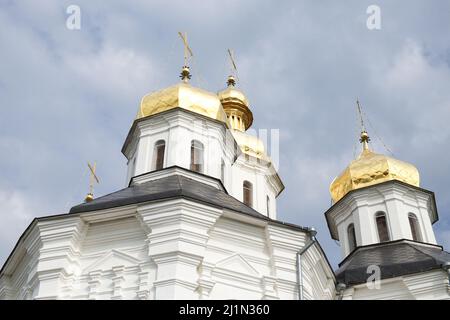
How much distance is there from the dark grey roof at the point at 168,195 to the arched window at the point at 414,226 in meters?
7.36

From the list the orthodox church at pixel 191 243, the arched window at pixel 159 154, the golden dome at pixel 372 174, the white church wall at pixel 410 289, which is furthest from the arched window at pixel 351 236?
the arched window at pixel 159 154

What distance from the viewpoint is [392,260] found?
1675 cm

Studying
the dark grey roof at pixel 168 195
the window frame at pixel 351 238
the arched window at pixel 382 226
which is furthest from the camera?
the window frame at pixel 351 238

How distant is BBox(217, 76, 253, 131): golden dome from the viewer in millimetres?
23230

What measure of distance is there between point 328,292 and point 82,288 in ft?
17.7

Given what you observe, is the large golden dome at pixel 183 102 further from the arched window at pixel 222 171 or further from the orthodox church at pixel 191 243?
the arched window at pixel 222 171

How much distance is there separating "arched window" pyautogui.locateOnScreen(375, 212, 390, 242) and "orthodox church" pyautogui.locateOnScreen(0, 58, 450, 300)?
0.10 feet

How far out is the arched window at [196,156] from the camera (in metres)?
14.9

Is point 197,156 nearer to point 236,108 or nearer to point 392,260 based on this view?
point 392,260

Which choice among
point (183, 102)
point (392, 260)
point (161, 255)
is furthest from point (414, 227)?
point (161, 255)

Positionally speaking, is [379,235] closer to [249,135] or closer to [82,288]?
[249,135]

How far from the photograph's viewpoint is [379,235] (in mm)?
18719

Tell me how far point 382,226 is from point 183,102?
7.34m

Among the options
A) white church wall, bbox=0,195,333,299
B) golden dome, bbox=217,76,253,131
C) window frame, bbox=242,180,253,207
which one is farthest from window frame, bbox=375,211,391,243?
white church wall, bbox=0,195,333,299
